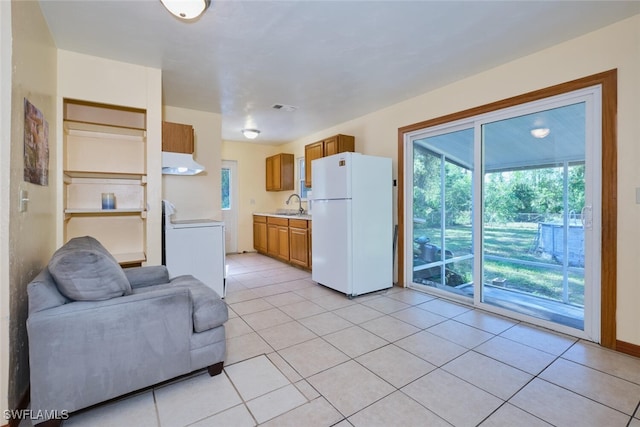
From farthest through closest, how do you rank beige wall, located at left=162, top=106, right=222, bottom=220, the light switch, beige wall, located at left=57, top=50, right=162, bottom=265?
beige wall, located at left=162, top=106, right=222, bottom=220 → beige wall, located at left=57, top=50, right=162, bottom=265 → the light switch

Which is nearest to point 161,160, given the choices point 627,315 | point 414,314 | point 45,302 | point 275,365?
point 45,302

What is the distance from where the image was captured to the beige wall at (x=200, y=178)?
399cm

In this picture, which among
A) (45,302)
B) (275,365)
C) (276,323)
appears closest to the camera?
(45,302)

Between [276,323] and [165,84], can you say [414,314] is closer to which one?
[276,323]

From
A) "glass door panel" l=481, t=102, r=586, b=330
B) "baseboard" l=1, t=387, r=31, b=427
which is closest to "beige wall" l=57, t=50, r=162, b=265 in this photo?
"baseboard" l=1, t=387, r=31, b=427

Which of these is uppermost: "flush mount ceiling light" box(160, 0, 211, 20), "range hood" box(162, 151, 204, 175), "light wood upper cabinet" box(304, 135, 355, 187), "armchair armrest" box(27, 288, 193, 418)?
"flush mount ceiling light" box(160, 0, 211, 20)

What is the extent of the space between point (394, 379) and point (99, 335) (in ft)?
5.63

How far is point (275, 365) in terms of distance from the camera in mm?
2021

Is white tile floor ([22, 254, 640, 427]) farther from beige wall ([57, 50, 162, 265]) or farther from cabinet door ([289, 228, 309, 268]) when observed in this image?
cabinet door ([289, 228, 309, 268])

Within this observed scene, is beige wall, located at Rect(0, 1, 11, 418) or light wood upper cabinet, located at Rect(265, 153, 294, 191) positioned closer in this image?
beige wall, located at Rect(0, 1, 11, 418)

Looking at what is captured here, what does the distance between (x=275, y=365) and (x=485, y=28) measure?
9.66 ft

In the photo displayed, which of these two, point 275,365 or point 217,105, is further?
point 217,105

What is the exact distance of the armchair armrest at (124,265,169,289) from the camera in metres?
2.30

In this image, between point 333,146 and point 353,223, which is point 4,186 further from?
point 333,146
